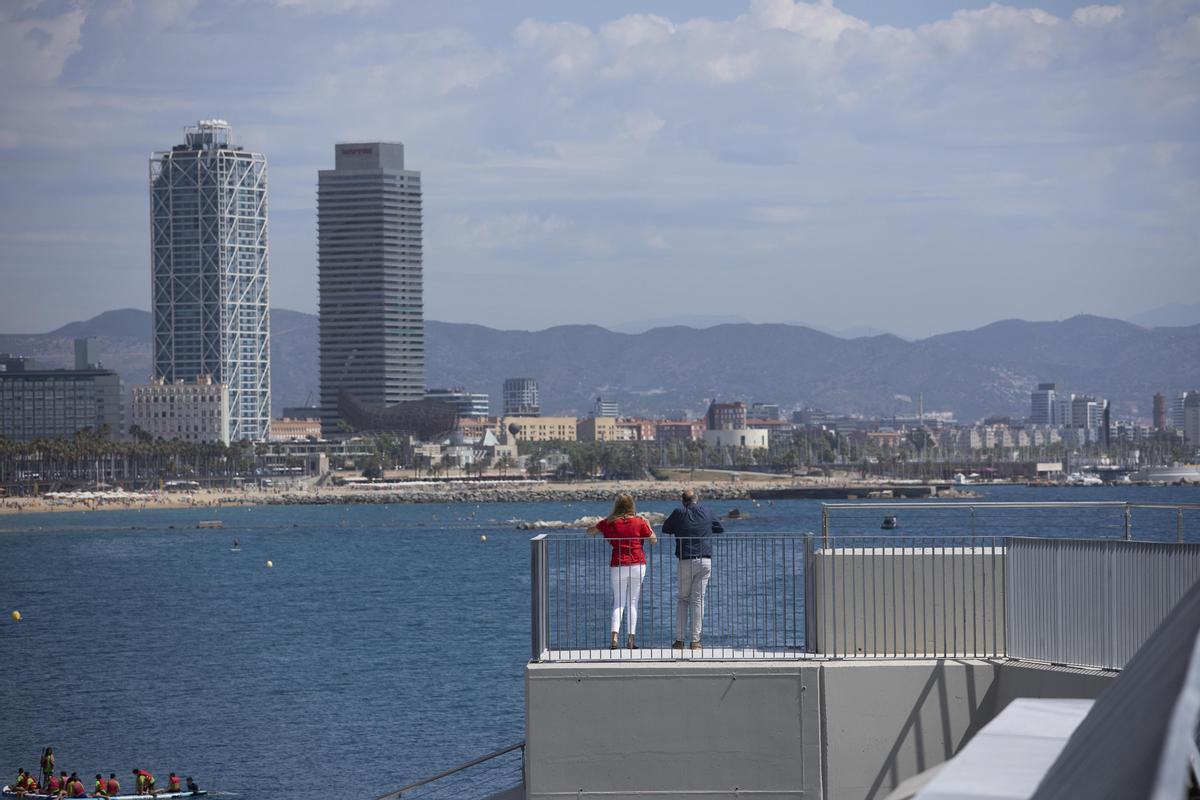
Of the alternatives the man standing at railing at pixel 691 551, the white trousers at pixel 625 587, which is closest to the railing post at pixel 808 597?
the man standing at railing at pixel 691 551

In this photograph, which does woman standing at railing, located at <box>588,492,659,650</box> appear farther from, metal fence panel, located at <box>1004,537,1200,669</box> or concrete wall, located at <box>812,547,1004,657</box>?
metal fence panel, located at <box>1004,537,1200,669</box>

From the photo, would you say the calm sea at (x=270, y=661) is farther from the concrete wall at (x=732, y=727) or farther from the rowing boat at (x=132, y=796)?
the concrete wall at (x=732, y=727)

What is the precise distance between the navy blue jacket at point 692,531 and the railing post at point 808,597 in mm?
1137

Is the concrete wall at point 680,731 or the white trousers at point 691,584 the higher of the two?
the white trousers at point 691,584

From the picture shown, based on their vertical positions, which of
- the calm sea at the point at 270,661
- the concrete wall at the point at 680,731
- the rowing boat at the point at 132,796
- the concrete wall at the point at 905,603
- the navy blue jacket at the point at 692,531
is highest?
the navy blue jacket at the point at 692,531

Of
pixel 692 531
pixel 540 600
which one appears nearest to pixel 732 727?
pixel 540 600

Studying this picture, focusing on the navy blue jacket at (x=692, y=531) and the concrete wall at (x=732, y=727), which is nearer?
the concrete wall at (x=732, y=727)

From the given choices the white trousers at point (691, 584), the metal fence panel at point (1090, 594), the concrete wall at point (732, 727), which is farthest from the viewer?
the white trousers at point (691, 584)

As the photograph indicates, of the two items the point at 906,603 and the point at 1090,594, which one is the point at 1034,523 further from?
the point at 1090,594

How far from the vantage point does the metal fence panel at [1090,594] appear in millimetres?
14727

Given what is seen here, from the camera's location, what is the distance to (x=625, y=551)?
17.2 m

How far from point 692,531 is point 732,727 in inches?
101

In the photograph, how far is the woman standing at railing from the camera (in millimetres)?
17047

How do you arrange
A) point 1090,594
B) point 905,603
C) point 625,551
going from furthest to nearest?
point 625,551
point 905,603
point 1090,594
